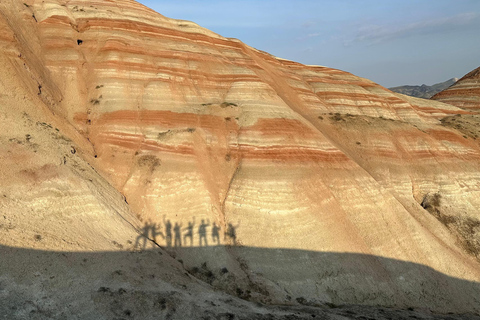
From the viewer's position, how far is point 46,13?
93.9 feet

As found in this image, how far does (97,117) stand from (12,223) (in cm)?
1219

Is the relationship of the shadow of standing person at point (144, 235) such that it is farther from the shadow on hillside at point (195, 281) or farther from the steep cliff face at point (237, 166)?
the shadow on hillside at point (195, 281)

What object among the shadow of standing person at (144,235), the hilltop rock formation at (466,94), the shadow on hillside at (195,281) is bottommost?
the shadow on hillside at (195,281)

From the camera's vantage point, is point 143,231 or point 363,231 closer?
point 143,231

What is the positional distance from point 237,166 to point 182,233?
638cm

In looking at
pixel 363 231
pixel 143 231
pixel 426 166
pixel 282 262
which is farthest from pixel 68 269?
pixel 426 166

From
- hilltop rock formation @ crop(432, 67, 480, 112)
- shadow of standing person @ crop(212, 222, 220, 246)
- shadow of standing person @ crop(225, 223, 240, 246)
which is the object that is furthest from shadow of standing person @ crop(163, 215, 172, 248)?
hilltop rock formation @ crop(432, 67, 480, 112)

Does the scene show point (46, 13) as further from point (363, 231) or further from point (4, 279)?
point (363, 231)

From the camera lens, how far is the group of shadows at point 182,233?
20031mm

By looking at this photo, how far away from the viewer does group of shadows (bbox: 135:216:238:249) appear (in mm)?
20031

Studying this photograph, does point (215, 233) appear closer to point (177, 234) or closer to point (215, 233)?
point (215, 233)

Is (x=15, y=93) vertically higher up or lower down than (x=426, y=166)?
higher up

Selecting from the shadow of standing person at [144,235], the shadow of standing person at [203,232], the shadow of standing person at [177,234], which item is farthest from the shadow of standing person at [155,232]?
the shadow of standing person at [203,232]

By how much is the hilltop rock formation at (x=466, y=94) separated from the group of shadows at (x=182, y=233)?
5015cm
